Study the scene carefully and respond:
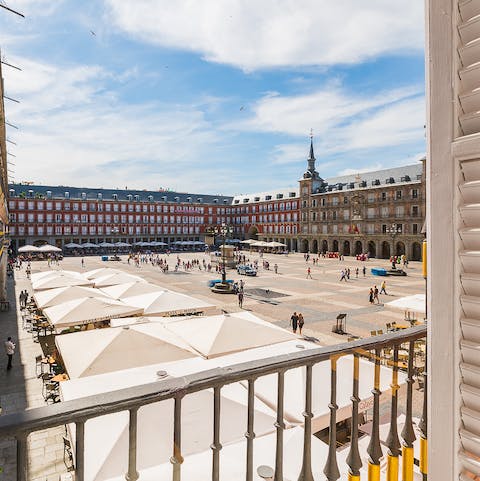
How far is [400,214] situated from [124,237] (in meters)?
49.3

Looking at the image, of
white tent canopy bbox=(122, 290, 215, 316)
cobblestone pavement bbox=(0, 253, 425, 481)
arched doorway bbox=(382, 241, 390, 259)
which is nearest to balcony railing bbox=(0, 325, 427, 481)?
A: cobblestone pavement bbox=(0, 253, 425, 481)

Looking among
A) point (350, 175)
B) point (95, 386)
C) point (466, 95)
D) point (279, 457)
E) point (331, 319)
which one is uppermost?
point (350, 175)

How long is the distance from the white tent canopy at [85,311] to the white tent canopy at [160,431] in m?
8.05

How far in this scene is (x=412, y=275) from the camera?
36.2 meters

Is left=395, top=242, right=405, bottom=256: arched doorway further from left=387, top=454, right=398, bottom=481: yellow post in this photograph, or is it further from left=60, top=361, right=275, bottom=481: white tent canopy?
left=387, top=454, right=398, bottom=481: yellow post

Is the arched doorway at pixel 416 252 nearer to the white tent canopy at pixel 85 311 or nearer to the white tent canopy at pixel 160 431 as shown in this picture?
the white tent canopy at pixel 85 311

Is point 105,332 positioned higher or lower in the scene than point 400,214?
lower

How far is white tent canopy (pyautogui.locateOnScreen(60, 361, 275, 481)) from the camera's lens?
3.83m

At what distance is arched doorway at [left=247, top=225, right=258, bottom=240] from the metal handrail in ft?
254

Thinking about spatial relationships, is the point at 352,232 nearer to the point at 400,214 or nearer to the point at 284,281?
the point at 400,214

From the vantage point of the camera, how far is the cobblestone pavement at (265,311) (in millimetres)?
7176

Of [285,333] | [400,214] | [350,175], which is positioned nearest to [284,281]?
[285,333]

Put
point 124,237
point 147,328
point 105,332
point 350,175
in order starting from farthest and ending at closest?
1. point 124,237
2. point 350,175
3. point 147,328
4. point 105,332

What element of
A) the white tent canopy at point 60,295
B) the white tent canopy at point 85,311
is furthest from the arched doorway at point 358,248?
the white tent canopy at point 85,311
